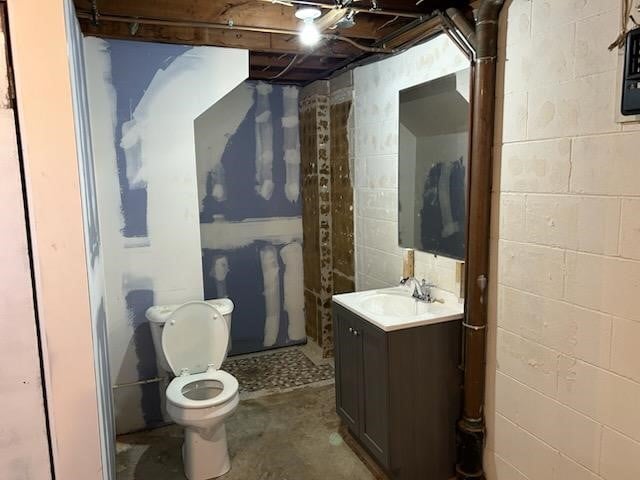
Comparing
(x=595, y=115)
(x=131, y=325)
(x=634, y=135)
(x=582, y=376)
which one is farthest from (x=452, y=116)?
(x=131, y=325)

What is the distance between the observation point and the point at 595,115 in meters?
1.67

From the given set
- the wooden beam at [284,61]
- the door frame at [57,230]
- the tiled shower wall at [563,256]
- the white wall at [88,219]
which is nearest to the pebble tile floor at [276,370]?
the white wall at [88,219]

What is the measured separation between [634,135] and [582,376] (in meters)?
0.87

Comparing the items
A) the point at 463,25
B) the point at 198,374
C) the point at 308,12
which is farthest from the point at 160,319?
the point at 463,25

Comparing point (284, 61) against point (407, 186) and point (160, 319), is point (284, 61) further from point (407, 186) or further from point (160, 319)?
point (160, 319)

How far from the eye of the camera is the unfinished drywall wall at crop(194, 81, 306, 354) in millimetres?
3943

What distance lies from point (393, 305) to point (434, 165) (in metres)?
0.81

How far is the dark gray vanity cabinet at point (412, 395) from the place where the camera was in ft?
7.52

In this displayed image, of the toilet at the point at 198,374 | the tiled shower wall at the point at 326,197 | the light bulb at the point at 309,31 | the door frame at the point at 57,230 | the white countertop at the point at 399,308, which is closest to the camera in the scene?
the door frame at the point at 57,230

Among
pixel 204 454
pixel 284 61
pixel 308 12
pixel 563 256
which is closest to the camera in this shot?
pixel 563 256

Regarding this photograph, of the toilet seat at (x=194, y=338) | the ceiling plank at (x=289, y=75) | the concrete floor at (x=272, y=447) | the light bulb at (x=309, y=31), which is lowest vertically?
the concrete floor at (x=272, y=447)

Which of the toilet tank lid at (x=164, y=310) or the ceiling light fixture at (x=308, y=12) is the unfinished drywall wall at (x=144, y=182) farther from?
the ceiling light fixture at (x=308, y=12)

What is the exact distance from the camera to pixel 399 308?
2.74 m

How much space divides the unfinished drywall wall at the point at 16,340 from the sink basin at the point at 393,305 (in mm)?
1568
